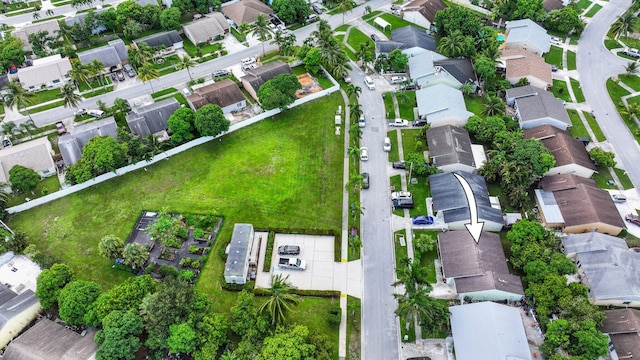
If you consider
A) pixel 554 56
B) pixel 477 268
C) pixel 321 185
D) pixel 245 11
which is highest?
pixel 245 11

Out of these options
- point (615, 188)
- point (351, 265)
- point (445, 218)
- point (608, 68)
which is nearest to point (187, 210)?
point (351, 265)

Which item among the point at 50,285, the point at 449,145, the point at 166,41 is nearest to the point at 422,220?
the point at 449,145

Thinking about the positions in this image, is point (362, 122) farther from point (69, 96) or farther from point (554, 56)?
point (69, 96)

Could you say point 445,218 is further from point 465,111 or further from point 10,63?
point 10,63

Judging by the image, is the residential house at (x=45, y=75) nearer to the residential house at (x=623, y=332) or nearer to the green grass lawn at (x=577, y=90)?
the residential house at (x=623, y=332)

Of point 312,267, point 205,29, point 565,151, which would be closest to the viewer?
point 312,267

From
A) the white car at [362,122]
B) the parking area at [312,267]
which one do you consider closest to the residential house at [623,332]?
the parking area at [312,267]

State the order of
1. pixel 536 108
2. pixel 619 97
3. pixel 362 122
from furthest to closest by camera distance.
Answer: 1. pixel 619 97
2. pixel 362 122
3. pixel 536 108
